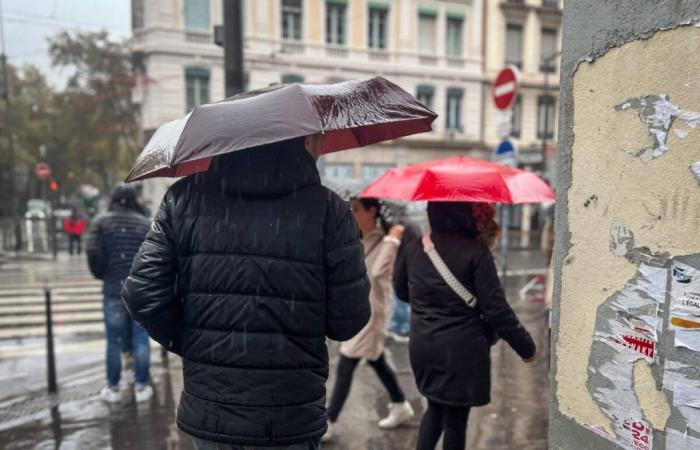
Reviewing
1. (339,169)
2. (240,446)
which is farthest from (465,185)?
(339,169)

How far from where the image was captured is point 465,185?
2850 mm

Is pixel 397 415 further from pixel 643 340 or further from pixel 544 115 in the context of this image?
pixel 544 115

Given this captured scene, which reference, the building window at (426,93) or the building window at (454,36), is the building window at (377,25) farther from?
the building window at (454,36)

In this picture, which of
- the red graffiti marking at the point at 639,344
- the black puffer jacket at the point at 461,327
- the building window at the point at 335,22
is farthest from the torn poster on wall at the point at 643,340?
the building window at the point at 335,22

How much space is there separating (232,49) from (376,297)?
2758mm

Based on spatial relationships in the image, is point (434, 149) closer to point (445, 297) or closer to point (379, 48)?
point (379, 48)

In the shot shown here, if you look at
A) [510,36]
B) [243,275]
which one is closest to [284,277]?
[243,275]

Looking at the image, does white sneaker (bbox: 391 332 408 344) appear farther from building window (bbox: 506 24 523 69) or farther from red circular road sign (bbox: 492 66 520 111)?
building window (bbox: 506 24 523 69)

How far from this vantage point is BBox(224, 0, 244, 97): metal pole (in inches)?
196

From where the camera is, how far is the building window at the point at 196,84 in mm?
21375

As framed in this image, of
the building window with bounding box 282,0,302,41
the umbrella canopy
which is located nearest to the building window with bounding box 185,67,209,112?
the building window with bounding box 282,0,302,41

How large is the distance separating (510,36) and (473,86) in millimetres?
3398

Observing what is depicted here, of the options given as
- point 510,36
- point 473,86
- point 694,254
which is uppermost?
point 510,36

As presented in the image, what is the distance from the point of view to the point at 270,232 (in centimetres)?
184
